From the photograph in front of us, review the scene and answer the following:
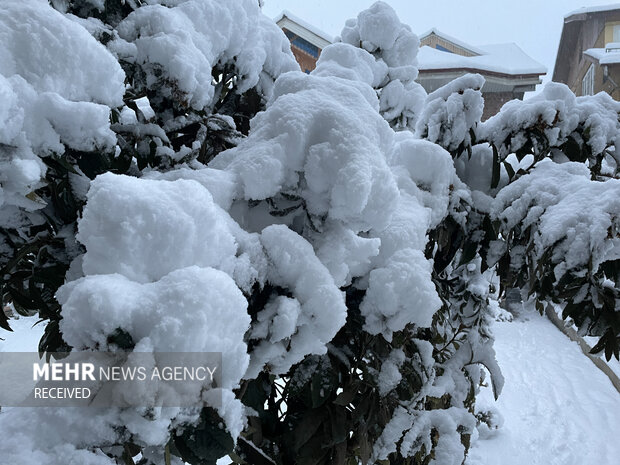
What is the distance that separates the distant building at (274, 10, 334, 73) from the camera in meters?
8.62

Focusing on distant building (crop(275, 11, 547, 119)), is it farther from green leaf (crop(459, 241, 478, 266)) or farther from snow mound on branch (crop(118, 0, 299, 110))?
green leaf (crop(459, 241, 478, 266))

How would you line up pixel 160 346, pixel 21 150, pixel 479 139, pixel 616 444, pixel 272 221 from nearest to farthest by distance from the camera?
pixel 160 346 → pixel 21 150 → pixel 272 221 → pixel 479 139 → pixel 616 444

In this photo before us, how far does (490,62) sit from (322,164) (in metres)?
9.39

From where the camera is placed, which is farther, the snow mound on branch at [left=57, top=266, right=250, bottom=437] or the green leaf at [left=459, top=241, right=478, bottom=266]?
the green leaf at [left=459, top=241, right=478, bottom=266]

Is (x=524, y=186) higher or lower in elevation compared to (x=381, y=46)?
lower

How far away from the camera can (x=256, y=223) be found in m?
0.80

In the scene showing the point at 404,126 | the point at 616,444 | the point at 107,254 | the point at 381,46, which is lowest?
the point at 616,444

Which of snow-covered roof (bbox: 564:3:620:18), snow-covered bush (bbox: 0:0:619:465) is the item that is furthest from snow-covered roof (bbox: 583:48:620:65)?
snow-covered bush (bbox: 0:0:619:465)

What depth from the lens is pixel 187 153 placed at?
37.3 inches

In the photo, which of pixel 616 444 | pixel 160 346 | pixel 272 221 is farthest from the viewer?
pixel 616 444

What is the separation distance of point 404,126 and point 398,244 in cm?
150

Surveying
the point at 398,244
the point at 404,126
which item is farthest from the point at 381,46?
the point at 398,244

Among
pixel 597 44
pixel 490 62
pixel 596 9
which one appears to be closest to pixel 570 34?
pixel 597 44

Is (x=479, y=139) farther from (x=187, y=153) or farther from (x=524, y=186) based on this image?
(x=187, y=153)
